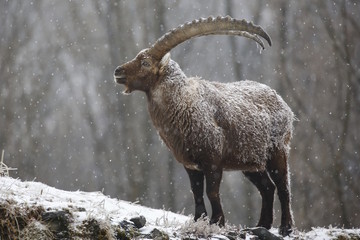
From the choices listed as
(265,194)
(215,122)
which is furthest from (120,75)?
(265,194)

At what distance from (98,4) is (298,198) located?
12.3 metres

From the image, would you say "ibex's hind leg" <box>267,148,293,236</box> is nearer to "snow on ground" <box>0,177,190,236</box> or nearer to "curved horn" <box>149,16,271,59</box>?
"curved horn" <box>149,16,271,59</box>

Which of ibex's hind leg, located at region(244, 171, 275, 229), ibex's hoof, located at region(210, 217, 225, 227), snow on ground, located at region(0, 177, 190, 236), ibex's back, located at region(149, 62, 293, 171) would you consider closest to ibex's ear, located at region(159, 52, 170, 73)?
→ ibex's back, located at region(149, 62, 293, 171)

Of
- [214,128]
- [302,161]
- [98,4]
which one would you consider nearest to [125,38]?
[98,4]

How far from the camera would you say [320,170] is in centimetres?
2269

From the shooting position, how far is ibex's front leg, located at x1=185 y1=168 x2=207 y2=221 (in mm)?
8070

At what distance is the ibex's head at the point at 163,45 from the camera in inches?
321

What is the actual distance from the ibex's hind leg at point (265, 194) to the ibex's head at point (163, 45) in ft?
7.03

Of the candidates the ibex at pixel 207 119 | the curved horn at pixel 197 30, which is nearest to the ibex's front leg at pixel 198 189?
the ibex at pixel 207 119

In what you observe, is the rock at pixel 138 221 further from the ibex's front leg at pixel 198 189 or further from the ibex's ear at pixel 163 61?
the ibex's ear at pixel 163 61

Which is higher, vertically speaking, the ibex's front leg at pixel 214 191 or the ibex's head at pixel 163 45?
the ibex's head at pixel 163 45

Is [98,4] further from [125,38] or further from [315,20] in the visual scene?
[315,20]

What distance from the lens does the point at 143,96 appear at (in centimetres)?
2406

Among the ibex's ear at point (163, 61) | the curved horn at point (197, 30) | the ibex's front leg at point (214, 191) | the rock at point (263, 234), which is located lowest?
the rock at point (263, 234)
